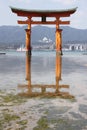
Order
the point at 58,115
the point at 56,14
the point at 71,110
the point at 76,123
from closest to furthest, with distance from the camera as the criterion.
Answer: the point at 76,123 < the point at 58,115 < the point at 71,110 < the point at 56,14

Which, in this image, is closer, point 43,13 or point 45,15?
point 43,13

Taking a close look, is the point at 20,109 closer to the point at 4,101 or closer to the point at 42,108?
the point at 42,108

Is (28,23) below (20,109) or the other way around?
the other way around

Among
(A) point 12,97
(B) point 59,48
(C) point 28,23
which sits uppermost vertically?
(C) point 28,23

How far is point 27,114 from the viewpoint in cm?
1670

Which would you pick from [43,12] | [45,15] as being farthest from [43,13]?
[45,15]

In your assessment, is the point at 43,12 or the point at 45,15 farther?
the point at 45,15

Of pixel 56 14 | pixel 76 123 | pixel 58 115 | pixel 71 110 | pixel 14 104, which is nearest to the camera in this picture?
pixel 76 123

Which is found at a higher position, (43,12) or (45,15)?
(43,12)

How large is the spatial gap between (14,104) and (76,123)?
18.7 feet

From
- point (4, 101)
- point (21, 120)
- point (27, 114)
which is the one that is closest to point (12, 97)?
point (4, 101)

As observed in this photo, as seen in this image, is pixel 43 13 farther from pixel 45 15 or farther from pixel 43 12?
pixel 45 15

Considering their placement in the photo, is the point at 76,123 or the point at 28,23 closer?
the point at 76,123

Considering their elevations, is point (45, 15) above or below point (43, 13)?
below
